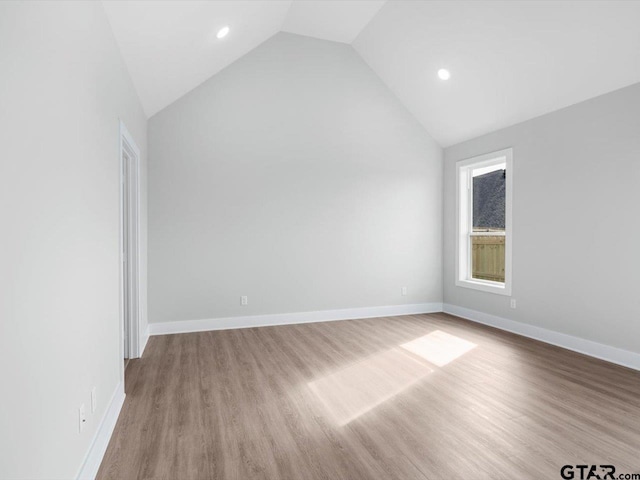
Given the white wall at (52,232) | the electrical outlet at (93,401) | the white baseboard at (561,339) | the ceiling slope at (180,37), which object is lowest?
the white baseboard at (561,339)

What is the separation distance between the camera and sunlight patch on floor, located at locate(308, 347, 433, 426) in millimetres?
2789

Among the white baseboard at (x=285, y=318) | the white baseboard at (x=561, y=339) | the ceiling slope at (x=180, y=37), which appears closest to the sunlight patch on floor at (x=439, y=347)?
the white baseboard at (x=561, y=339)

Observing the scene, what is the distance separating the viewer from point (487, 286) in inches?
207

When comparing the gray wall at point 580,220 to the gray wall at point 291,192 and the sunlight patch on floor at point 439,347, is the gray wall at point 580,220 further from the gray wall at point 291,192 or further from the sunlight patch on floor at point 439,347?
the gray wall at point 291,192

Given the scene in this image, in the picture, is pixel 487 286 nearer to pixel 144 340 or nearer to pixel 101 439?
pixel 144 340

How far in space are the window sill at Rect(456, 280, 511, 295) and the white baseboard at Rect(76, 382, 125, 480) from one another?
4410 millimetres

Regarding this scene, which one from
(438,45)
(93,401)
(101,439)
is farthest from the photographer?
(438,45)

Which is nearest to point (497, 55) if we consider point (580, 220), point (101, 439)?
point (580, 220)

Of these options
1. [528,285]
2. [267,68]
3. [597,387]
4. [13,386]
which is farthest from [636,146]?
[13,386]

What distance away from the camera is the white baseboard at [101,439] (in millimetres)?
1907

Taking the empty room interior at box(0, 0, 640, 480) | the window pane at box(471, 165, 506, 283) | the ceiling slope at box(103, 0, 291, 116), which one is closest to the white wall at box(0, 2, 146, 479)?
the empty room interior at box(0, 0, 640, 480)

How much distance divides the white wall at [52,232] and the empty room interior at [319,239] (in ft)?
0.05

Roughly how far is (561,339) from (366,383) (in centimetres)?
246

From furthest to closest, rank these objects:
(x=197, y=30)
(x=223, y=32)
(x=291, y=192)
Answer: (x=291, y=192) → (x=223, y=32) → (x=197, y=30)
